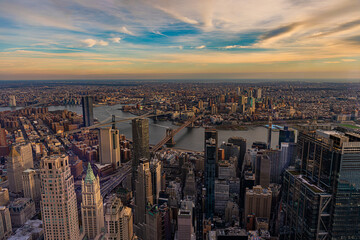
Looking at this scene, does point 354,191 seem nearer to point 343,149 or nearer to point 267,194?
point 343,149

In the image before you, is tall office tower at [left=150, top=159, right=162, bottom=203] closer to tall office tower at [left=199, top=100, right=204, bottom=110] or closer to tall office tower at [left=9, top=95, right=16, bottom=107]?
tall office tower at [left=9, top=95, right=16, bottom=107]

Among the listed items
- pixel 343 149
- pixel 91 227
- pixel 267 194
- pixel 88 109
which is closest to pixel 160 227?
pixel 91 227

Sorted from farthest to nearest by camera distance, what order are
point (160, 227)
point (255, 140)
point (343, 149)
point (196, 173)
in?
Answer: point (255, 140)
point (196, 173)
point (160, 227)
point (343, 149)

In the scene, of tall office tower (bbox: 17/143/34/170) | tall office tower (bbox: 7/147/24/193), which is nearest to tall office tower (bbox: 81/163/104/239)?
tall office tower (bbox: 7/147/24/193)

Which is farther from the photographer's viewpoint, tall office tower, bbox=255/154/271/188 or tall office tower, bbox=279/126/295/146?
tall office tower, bbox=255/154/271/188

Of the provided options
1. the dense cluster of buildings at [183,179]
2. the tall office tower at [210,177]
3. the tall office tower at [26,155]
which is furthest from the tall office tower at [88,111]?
the tall office tower at [210,177]
